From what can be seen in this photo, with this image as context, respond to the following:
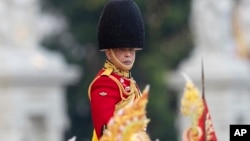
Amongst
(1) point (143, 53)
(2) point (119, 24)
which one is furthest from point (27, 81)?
(2) point (119, 24)

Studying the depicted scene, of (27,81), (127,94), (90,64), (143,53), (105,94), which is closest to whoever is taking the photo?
(105,94)

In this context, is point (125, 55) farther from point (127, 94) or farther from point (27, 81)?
point (27, 81)

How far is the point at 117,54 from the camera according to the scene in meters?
11.5

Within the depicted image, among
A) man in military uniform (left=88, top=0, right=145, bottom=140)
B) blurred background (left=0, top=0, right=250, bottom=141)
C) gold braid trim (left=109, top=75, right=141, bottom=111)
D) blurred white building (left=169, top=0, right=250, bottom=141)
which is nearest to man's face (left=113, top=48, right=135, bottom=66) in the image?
man in military uniform (left=88, top=0, right=145, bottom=140)

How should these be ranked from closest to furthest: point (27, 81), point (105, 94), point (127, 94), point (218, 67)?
point (105, 94), point (127, 94), point (27, 81), point (218, 67)

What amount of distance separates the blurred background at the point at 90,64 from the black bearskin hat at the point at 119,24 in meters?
22.1

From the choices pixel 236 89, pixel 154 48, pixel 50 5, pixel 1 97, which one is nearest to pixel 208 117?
pixel 1 97

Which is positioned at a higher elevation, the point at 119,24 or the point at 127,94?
the point at 119,24

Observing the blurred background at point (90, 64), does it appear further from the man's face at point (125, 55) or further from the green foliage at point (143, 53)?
the man's face at point (125, 55)

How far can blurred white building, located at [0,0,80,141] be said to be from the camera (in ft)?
124

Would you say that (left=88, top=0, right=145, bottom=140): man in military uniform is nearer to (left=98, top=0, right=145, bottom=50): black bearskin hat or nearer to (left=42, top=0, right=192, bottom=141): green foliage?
(left=98, top=0, right=145, bottom=50): black bearskin hat

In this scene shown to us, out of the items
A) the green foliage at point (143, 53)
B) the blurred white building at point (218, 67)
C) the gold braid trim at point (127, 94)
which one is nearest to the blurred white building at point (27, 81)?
the green foliage at point (143, 53)

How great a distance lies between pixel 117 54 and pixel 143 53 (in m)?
32.4

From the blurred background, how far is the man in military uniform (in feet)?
72.4
